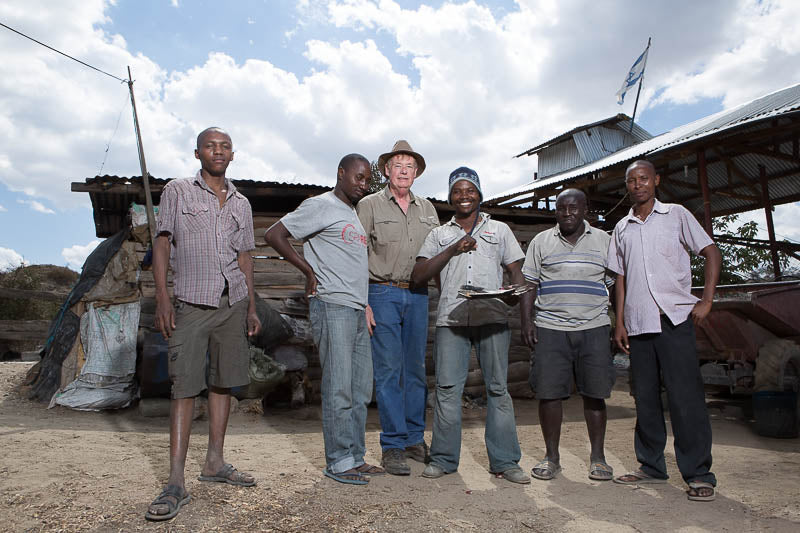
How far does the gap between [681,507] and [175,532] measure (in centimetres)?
263

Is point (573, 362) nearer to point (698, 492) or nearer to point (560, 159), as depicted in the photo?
point (698, 492)

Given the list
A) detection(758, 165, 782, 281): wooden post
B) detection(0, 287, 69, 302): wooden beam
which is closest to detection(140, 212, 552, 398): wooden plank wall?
detection(0, 287, 69, 302): wooden beam

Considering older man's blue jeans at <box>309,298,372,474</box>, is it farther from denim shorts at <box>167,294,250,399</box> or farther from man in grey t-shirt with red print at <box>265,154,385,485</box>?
denim shorts at <box>167,294,250,399</box>

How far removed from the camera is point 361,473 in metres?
3.36

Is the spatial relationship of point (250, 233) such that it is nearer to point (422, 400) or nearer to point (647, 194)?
point (422, 400)

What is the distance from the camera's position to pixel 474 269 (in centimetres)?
352

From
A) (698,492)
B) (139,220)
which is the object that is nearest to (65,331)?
(139,220)

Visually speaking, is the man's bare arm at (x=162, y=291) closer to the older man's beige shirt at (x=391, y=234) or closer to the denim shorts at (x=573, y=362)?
the older man's beige shirt at (x=391, y=234)

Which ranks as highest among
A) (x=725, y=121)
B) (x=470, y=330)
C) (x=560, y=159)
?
(x=560, y=159)

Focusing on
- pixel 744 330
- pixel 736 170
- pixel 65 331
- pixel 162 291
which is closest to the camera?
pixel 162 291

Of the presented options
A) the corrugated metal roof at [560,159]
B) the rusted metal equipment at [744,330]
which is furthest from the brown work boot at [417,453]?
the corrugated metal roof at [560,159]

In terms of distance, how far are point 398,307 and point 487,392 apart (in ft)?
2.57

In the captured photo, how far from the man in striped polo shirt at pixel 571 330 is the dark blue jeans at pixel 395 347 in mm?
712

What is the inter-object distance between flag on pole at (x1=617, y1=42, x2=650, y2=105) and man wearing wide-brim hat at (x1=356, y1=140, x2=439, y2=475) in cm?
1455
